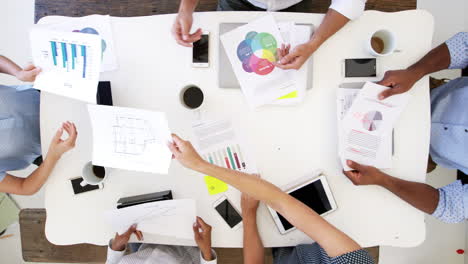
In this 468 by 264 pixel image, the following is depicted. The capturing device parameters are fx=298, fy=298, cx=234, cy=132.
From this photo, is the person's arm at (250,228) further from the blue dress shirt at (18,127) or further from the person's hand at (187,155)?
the blue dress shirt at (18,127)

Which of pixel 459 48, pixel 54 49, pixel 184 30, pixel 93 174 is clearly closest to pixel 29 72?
pixel 54 49

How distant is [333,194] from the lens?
1029 mm

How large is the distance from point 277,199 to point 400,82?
546mm

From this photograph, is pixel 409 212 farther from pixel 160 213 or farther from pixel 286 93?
pixel 160 213

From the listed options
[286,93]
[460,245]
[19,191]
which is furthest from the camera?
[460,245]

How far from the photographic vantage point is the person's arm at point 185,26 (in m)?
0.94

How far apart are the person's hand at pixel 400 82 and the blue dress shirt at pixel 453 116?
0.61 feet

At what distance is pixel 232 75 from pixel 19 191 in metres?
0.88

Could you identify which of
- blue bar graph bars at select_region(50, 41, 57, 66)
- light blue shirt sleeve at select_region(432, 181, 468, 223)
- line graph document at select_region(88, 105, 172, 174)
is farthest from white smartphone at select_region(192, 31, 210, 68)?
light blue shirt sleeve at select_region(432, 181, 468, 223)

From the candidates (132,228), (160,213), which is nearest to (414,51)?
(160,213)

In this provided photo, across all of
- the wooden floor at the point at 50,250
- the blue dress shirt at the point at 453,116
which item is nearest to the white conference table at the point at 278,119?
the blue dress shirt at the point at 453,116

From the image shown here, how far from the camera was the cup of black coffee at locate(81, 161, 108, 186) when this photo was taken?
1.00 metres

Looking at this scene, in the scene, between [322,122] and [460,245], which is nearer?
[322,122]

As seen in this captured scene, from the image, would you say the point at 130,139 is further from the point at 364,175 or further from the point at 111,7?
the point at 111,7
